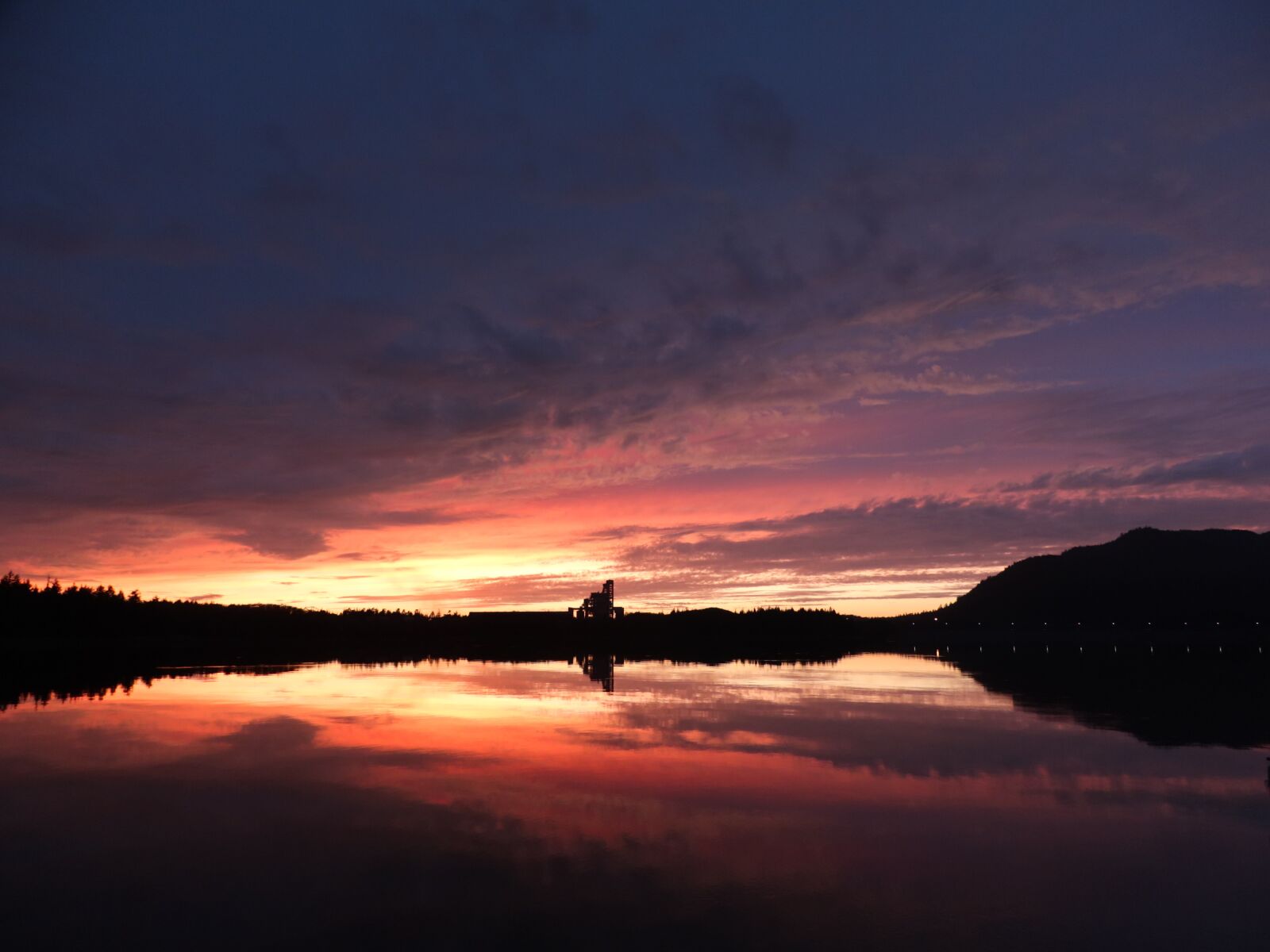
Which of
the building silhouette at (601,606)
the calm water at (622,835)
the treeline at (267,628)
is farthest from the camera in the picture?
the building silhouette at (601,606)

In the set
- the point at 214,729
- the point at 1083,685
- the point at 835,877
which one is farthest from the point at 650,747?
the point at 1083,685

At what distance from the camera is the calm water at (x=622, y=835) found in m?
15.3

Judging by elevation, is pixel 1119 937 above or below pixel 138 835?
below

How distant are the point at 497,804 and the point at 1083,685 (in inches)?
2327

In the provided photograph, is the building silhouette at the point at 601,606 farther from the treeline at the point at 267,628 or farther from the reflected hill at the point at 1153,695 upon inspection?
the reflected hill at the point at 1153,695

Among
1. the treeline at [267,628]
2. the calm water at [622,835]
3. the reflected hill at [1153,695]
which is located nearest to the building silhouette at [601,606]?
the treeline at [267,628]

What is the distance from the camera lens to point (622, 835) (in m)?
20.7

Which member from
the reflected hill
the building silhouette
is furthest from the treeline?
the reflected hill

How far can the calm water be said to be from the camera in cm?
1526

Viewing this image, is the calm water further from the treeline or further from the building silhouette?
the building silhouette

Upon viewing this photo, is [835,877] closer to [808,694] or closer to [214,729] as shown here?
[214,729]

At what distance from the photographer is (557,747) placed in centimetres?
3222

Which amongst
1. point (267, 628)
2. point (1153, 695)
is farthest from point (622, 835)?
point (267, 628)

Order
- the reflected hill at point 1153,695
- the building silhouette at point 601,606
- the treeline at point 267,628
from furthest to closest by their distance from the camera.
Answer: the building silhouette at point 601,606, the treeline at point 267,628, the reflected hill at point 1153,695
